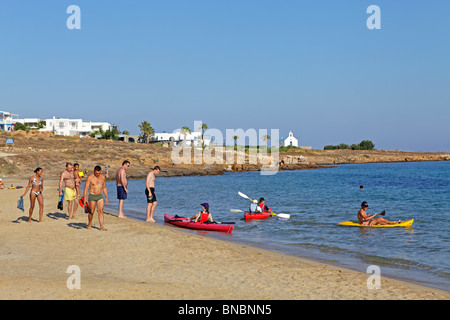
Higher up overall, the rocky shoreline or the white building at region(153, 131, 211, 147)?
the white building at region(153, 131, 211, 147)

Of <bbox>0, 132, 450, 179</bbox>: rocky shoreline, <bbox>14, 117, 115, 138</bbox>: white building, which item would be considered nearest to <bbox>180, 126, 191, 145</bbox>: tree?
<bbox>14, 117, 115, 138</bbox>: white building

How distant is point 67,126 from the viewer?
102500 millimetres

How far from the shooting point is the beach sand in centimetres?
739

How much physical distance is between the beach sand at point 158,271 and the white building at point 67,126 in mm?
93291

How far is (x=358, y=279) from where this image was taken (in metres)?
8.95

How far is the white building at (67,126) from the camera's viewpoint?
10088 centimetres

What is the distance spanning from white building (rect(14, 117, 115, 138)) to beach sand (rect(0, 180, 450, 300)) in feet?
306

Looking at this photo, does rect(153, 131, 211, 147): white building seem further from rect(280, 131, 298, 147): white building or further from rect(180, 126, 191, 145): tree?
rect(280, 131, 298, 147): white building

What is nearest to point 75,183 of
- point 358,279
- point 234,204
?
point 358,279

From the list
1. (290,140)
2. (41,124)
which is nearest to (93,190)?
(41,124)

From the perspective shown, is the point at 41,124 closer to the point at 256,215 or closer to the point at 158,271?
the point at 256,215

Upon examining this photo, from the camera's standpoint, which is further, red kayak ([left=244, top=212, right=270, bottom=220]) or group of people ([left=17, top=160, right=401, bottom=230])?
red kayak ([left=244, top=212, right=270, bottom=220])

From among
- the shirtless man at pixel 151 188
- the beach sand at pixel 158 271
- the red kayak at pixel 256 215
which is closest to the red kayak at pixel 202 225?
the shirtless man at pixel 151 188

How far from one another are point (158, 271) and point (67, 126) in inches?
3969
